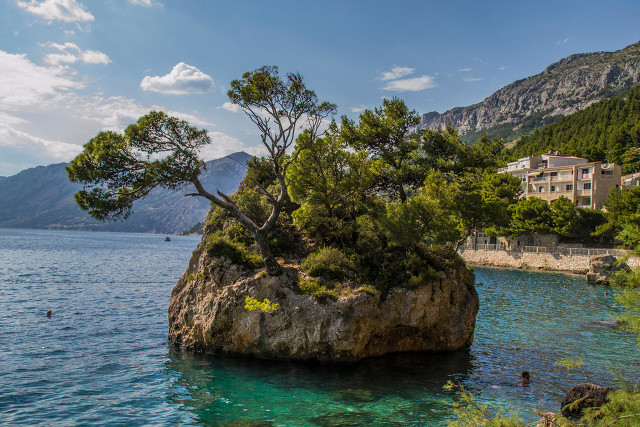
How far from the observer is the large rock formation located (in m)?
19.9

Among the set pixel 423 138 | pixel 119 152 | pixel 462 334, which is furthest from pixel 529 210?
pixel 119 152

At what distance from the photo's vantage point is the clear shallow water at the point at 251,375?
15.1 metres

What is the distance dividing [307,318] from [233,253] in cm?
600

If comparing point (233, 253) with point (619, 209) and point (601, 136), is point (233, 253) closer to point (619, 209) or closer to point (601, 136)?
point (619, 209)

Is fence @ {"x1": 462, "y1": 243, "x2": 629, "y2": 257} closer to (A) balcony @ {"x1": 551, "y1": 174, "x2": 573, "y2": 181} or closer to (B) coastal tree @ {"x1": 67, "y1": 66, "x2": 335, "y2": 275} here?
(A) balcony @ {"x1": 551, "y1": 174, "x2": 573, "y2": 181}

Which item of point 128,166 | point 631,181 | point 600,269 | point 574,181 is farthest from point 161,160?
point 631,181

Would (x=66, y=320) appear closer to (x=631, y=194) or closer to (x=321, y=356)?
(x=321, y=356)

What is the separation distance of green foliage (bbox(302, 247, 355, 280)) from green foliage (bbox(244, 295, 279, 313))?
2817 millimetres

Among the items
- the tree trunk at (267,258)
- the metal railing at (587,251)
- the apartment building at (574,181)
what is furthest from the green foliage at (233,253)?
the apartment building at (574,181)

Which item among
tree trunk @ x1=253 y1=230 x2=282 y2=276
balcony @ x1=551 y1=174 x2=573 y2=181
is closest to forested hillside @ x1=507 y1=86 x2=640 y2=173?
balcony @ x1=551 y1=174 x2=573 y2=181

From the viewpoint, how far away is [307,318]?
1991cm

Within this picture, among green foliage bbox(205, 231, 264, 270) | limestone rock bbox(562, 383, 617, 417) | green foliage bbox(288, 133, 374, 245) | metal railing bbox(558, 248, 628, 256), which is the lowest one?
limestone rock bbox(562, 383, 617, 417)

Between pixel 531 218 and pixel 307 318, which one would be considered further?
pixel 531 218

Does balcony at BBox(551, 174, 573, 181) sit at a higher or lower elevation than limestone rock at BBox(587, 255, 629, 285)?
higher
